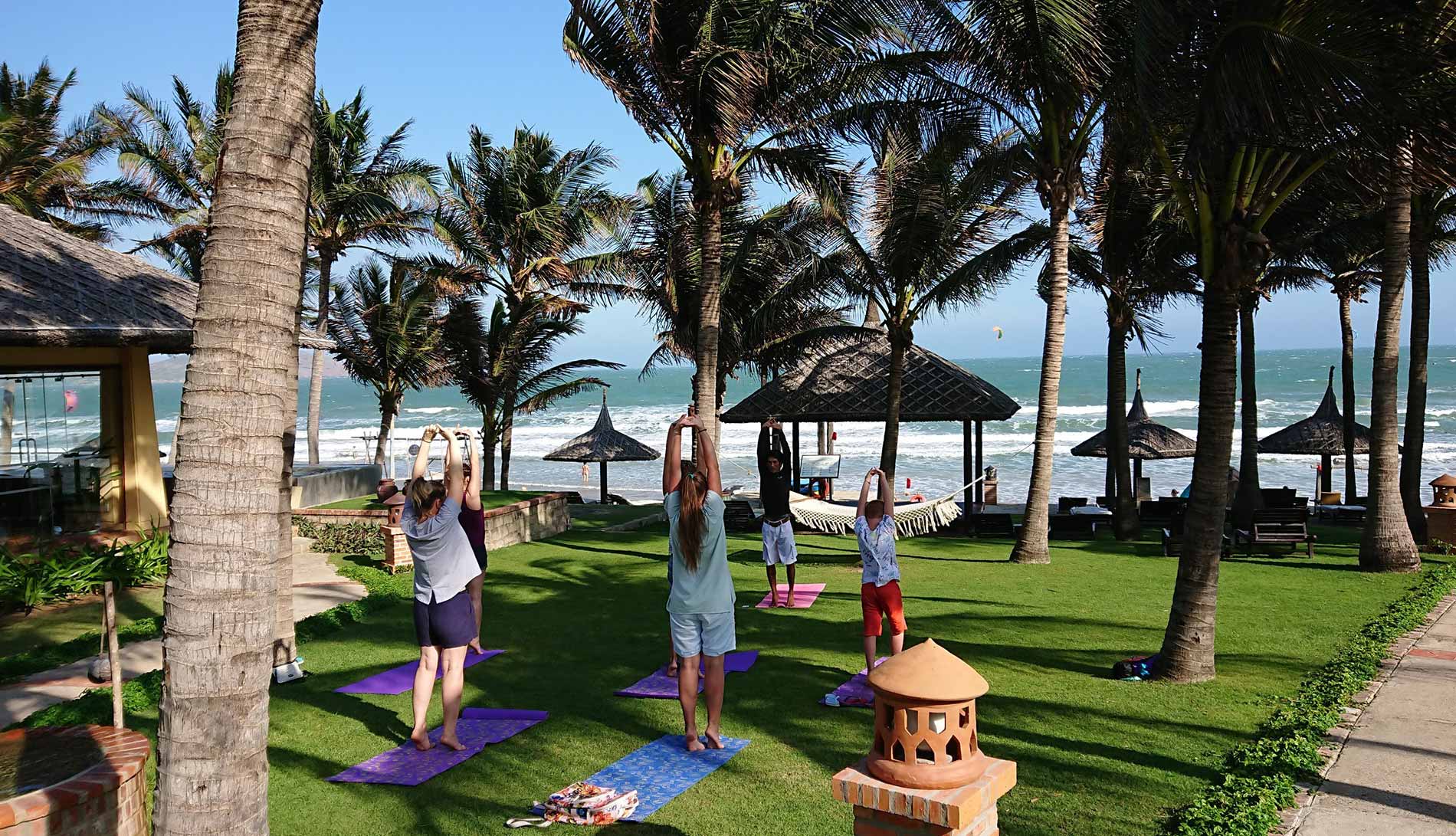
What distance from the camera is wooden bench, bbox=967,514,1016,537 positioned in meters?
16.6

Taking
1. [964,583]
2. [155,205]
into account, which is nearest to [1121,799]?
[964,583]

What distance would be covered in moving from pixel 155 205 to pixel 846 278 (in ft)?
50.9

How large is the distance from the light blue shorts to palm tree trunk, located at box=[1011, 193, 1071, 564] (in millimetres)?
7949

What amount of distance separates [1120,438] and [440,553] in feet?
42.1

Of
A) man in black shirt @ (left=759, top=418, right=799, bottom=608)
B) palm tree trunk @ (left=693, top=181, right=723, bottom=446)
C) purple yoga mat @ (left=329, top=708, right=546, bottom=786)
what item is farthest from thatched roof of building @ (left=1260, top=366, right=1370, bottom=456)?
purple yoga mat @ (left=329, top=708, right=546, bottom=786)

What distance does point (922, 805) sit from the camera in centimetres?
300

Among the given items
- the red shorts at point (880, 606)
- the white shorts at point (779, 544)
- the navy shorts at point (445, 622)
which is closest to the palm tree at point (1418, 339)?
the white shorts at point (779, 544)

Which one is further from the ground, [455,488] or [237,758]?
[455,488]

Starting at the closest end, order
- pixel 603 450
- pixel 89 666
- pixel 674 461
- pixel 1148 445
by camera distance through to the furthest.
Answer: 1. pixel 674 461
2. pixel 89 666
3. pixel 1148 445
4. pixel 603 450

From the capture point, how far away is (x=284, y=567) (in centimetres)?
739

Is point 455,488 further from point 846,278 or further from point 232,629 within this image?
point 846,278

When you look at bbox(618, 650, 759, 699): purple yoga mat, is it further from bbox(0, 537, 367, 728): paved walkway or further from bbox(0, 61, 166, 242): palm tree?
bbox(0, 61, 166, 242): palm tree

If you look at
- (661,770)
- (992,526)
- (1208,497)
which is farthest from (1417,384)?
(661,770)

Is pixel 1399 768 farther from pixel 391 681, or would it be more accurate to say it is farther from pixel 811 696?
pixel 391 681
